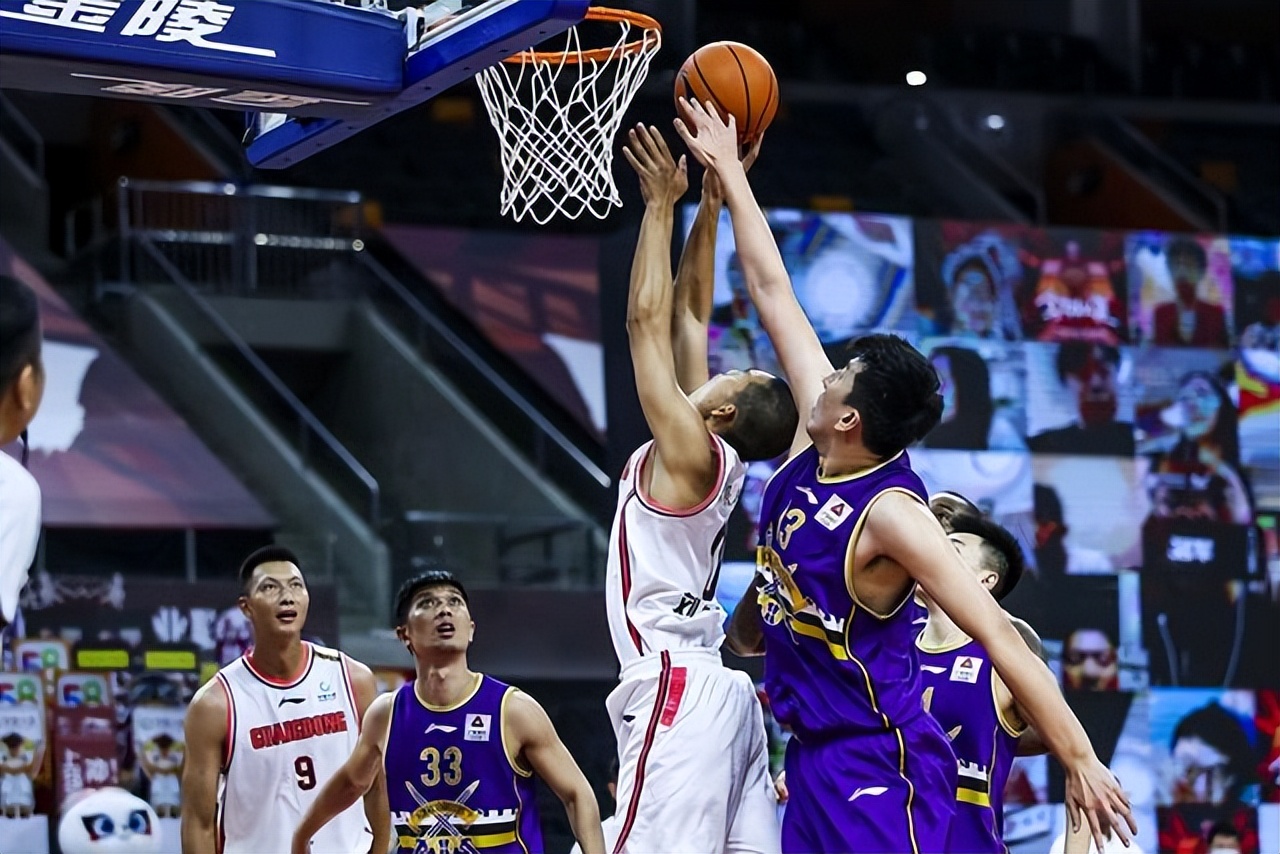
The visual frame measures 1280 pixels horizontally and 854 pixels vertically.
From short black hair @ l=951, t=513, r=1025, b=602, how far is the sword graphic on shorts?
175 cm

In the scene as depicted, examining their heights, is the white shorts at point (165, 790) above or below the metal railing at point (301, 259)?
below

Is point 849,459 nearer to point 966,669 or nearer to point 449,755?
point 966,669

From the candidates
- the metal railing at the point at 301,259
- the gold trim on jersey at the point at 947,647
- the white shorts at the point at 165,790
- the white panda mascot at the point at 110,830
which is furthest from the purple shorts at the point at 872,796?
the metal railing at the point at 301,259

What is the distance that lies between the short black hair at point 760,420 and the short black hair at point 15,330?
2.12 metres

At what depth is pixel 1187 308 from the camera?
1347cm

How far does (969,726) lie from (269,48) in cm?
253

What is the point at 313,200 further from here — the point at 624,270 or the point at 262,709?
the point at 262,709

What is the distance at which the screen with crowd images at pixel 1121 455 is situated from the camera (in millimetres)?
12664

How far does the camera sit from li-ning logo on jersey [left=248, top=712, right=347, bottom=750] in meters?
7.00

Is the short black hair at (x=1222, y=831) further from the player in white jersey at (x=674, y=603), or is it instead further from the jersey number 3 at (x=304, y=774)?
the player in white jersey at (x=674, y=603)

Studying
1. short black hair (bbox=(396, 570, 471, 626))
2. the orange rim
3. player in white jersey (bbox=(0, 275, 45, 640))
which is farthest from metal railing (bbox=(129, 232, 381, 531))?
player in white jersey (bbox=(0, 275, 45, 640))

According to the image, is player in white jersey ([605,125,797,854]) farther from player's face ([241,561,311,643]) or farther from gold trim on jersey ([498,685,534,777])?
player's face ([241,561,311,643])

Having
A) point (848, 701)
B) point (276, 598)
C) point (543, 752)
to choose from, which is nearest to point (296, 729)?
point (276, 598)

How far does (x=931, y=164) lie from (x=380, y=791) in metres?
12.4
